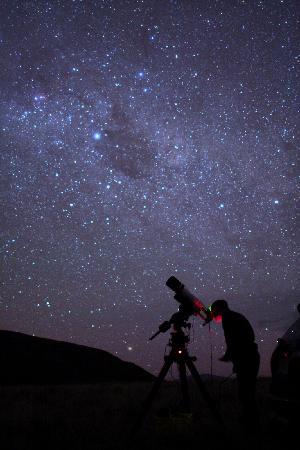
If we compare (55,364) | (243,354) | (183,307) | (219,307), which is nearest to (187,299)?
(183,307)

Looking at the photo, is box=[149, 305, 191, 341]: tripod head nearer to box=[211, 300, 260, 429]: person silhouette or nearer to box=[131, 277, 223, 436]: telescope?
box=[131, 277, 223, 436]: telescope

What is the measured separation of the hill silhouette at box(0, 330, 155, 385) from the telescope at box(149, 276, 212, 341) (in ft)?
133

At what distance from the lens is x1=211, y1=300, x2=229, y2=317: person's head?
5336 millimetres

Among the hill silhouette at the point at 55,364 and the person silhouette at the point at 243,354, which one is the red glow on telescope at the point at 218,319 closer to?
the person silhouette at the point at 243,354

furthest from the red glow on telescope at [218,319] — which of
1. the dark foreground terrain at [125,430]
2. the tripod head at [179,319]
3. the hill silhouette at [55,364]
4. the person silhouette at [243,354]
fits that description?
the hill silhouette at [55,364]

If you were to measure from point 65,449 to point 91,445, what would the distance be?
0.34 meters

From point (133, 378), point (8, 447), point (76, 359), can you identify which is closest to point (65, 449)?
point (8, 447)

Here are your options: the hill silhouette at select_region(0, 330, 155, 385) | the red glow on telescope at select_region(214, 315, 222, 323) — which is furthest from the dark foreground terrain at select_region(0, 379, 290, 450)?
the hill silhouette at select_region(0, 330, 155, 385)

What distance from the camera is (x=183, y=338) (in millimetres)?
5129

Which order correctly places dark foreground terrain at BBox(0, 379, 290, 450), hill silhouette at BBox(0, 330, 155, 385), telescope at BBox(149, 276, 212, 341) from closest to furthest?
dark foreground terrain at BBox(0, 379, 290, 450), telescope at BBox(149, 276, 212, 341), hill silhouette at BBox(0, 330, 155, 385)

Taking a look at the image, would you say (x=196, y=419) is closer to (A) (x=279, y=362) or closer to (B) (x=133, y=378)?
(A) (x=279, y=362)

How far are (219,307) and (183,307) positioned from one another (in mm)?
605

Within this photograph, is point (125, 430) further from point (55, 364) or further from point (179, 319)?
point (55, 364)

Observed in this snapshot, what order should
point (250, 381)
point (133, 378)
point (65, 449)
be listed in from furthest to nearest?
1. point (133, 378)
2. point (250, 381)
3. point (65, 449)
